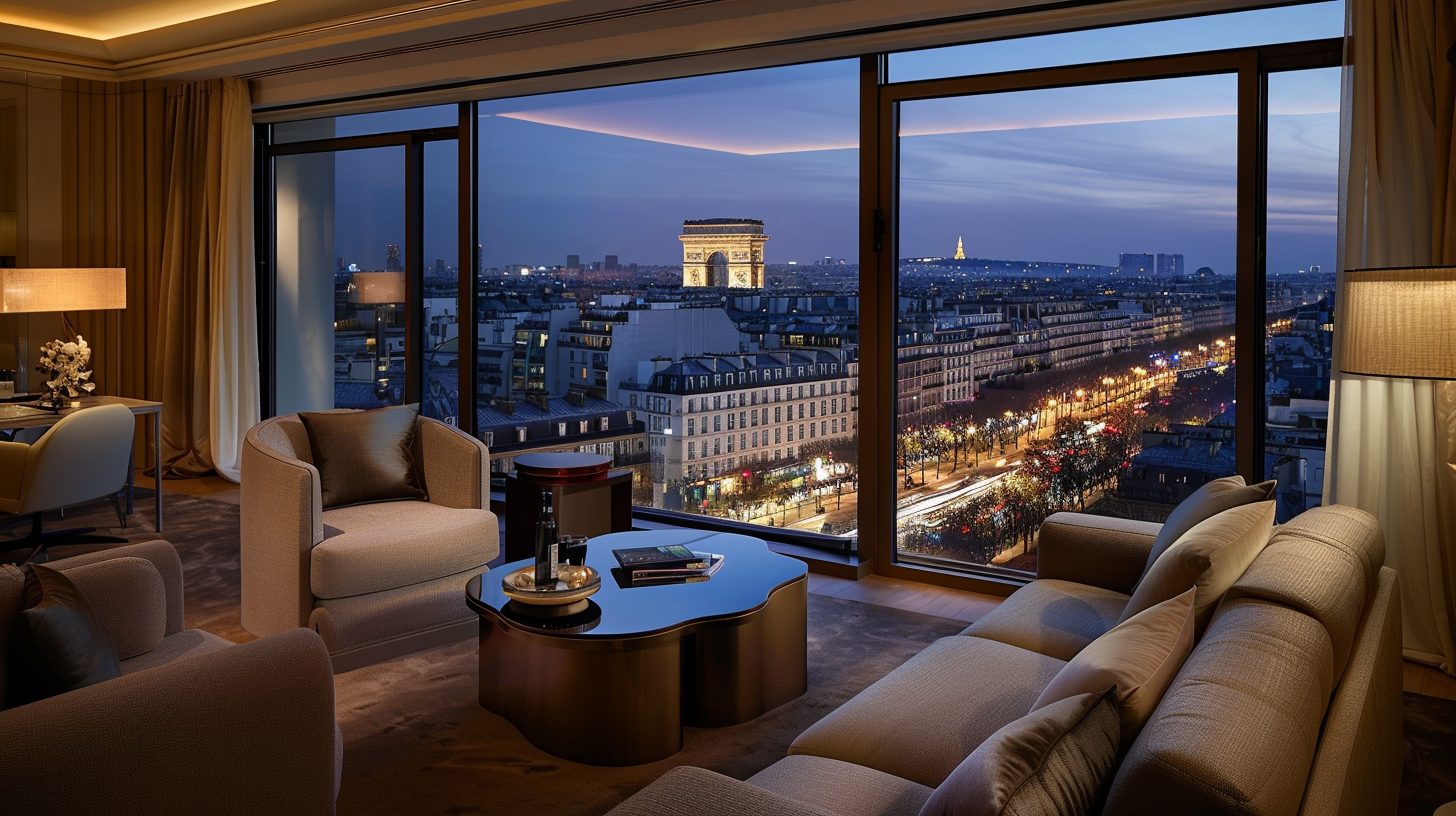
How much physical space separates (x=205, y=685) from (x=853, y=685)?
2.12m

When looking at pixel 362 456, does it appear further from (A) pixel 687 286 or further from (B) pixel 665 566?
(A) pixel 687 286

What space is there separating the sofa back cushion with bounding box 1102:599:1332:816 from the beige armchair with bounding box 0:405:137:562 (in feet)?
15.1

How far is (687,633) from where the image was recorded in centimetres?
279

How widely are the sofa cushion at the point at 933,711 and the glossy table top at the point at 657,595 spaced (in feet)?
2.19

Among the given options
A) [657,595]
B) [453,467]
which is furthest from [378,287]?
[657,595]

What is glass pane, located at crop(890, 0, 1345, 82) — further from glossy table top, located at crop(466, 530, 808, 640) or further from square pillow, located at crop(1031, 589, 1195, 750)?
square pillow, located at crop(1031, 589, 1195, 750)

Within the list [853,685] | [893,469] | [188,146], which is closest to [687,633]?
[853,685]

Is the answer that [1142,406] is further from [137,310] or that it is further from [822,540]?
[137,310]

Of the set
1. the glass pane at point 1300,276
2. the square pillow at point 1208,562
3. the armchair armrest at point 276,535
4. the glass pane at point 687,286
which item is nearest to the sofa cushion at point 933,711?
the square pillow at point 1208,562

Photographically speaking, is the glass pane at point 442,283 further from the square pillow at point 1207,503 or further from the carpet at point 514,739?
the square pillow at point 1207,503

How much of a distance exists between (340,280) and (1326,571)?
6.32 m

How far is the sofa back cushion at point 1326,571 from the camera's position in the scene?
1.79 m

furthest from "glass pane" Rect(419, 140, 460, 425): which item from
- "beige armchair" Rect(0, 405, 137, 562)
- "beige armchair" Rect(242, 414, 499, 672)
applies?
"beige armchair" Rect(242, 414, 499, 672)

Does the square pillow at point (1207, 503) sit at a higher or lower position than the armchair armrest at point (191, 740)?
higher
